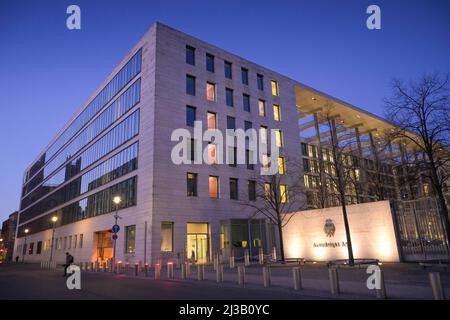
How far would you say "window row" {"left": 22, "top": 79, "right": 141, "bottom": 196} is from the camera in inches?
1528

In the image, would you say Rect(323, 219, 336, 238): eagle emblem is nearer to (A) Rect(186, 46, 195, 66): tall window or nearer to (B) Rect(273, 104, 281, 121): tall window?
(B) Rect(273, 104, 281, 121): tall window

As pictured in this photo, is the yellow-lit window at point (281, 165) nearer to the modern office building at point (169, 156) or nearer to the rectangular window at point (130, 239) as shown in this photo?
the modern office building at point (169, 156)

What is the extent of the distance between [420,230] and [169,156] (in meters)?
22.5

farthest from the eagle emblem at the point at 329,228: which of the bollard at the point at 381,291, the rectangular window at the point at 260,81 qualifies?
the rectangular window at the point at 260,81

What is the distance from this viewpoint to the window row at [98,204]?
35.5 meters

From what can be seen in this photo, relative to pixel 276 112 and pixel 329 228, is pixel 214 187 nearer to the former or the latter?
pixel 329 228

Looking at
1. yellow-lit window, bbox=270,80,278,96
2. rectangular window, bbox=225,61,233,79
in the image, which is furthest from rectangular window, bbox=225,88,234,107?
yellow-lit window, bbox=270,80,278,96

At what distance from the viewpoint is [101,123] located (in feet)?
153

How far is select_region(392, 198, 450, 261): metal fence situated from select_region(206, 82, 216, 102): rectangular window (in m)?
24.5

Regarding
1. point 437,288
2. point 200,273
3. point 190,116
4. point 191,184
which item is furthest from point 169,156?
point 437,288

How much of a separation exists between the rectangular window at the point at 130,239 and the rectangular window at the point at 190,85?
15.9 metres

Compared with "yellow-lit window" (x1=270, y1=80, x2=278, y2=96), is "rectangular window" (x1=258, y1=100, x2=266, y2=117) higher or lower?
lower
